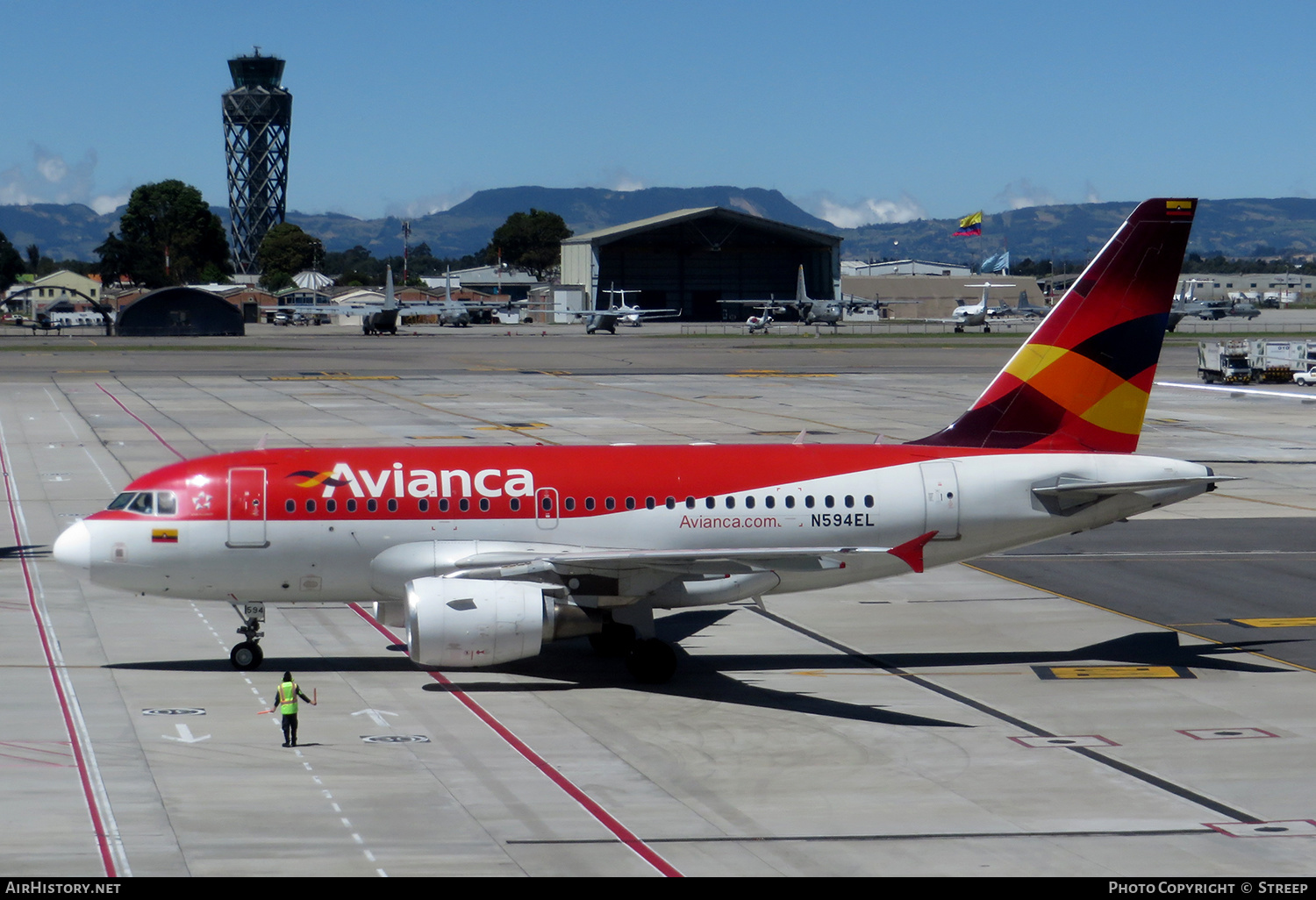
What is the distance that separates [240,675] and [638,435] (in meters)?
44.3

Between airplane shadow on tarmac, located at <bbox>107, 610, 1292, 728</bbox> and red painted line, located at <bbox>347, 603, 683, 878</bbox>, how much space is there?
57 centimetres

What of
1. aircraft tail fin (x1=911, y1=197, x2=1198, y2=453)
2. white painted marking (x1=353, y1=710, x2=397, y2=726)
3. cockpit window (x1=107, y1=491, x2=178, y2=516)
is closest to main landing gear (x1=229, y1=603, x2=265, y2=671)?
cockpit window (x1=107, y1=491, x2=178, y2=516)

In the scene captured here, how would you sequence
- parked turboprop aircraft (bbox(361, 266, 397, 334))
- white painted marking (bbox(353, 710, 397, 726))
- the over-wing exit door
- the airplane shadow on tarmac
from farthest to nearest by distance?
1. parked turboprop aircraft (bbox(361, 266, 397, 334))
2. the over-wing exit door
3. the airplane shadow on tarmac
4. white painted marking (bbox(353, 710, 397, 726))

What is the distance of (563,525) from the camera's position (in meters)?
28.5

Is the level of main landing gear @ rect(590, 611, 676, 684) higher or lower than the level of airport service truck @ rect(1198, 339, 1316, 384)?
lower

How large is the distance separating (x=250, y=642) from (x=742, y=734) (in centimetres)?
1078

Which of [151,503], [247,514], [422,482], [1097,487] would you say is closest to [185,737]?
[247,514]

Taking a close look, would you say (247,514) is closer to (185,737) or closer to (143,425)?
(185,737)

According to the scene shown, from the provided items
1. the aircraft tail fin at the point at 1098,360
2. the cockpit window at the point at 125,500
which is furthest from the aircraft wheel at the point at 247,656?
the aircraft tail fin at the point at 1098,360

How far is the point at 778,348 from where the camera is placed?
504 ft

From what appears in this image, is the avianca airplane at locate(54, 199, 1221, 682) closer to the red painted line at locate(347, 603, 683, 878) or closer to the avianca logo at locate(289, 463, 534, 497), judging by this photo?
the avianca logo at locate(289, 463, 534, 497)

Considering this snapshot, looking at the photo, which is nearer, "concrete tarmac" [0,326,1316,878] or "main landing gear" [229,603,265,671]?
"concrete tarmac" [0,326,1316,878]

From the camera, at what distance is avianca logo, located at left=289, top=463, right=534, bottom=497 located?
28.2 metres

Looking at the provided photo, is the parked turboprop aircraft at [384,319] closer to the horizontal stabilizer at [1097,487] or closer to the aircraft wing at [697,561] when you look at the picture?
the horizontal stabilizer at [1097,487]
